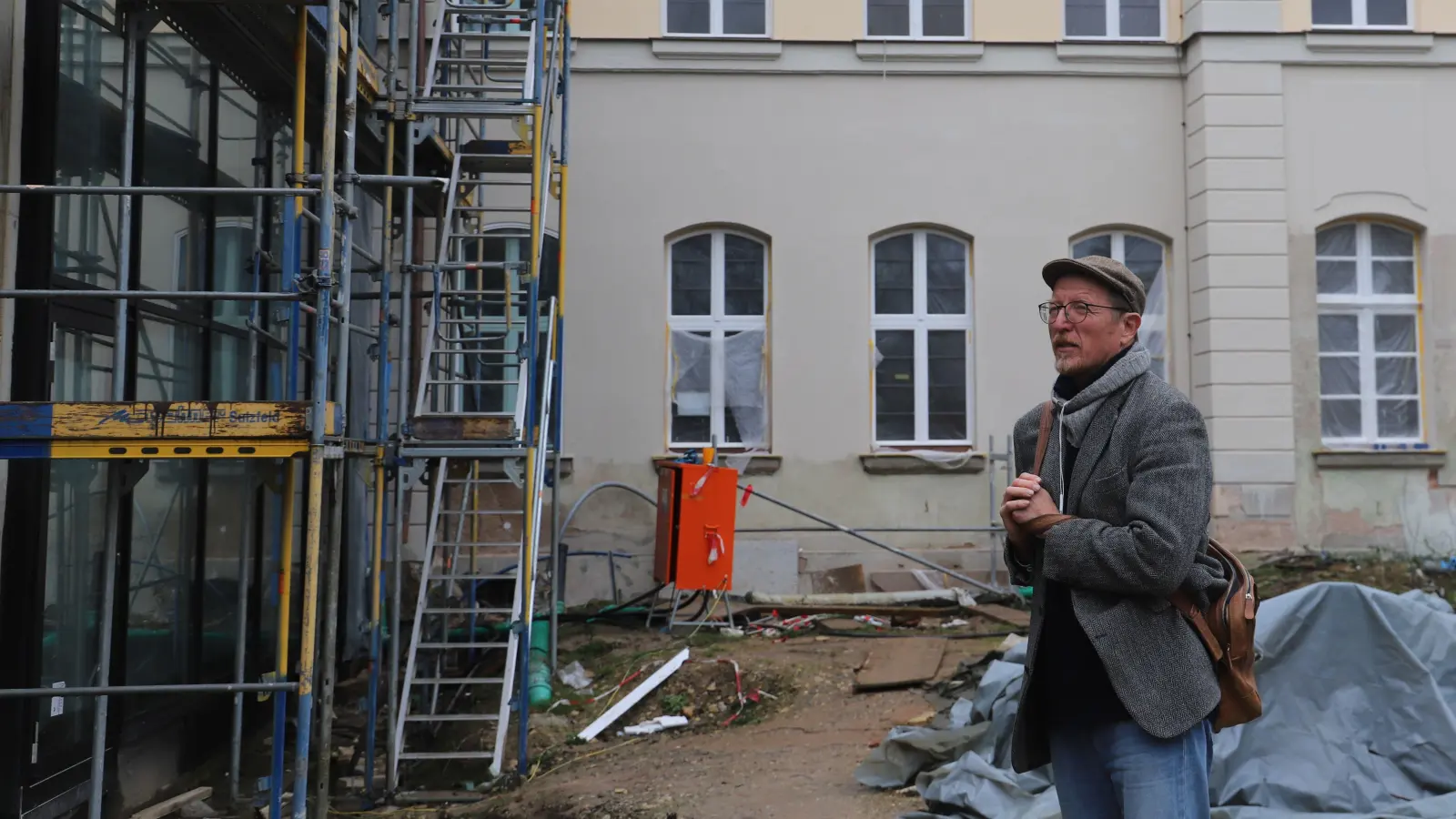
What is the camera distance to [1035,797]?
5.08 m

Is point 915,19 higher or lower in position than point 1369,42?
higher

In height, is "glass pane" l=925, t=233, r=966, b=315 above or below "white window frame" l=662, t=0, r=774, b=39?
below

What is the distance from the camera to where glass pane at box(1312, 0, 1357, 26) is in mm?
11359

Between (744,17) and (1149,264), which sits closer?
(744,17)

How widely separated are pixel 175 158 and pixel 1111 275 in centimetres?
533

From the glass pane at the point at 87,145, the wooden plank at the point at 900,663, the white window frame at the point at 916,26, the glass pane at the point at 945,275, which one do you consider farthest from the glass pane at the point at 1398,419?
the glass pane at the point at 87,145

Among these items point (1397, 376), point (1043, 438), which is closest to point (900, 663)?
point (1043, 438)

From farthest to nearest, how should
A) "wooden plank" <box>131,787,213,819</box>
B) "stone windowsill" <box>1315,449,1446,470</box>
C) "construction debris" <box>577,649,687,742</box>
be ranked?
"stone windowsill" <box>1315,449,1446,470</box>
"construction debris" <box>577,649,687,742</box>
"wooden plank" <box>131,787,213,819</box>

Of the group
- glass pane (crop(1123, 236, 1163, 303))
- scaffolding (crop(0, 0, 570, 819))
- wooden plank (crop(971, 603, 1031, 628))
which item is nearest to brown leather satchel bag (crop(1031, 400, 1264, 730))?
scaffolding (crop(0, 0, 570, 819))

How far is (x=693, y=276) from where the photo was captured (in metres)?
11.2

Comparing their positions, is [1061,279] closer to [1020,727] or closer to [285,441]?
[1020,727]

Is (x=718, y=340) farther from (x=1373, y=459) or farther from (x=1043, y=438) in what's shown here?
(x=1043, y=438)

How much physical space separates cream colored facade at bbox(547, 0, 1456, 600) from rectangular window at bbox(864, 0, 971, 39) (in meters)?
0.18

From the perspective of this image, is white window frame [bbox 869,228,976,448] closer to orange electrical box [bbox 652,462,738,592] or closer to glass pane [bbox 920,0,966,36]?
glass pane [bbox 920,0,966,36]
